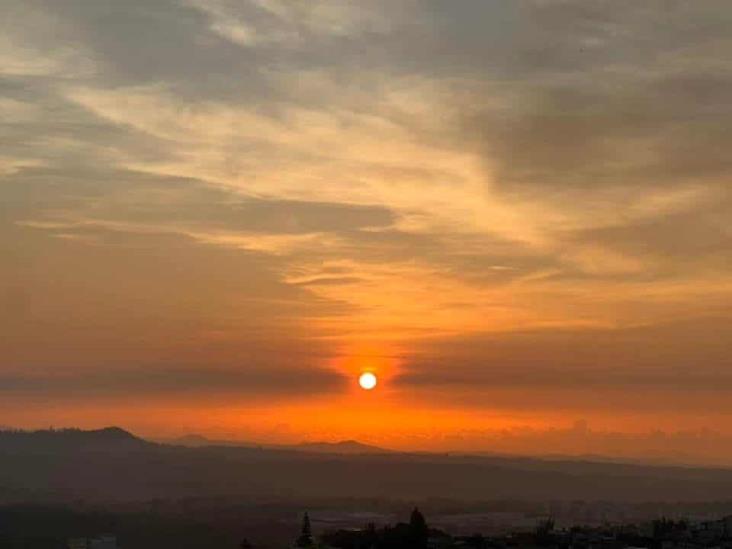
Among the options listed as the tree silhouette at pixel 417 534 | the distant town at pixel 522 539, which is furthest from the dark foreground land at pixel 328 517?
the tree silhouette at pixel 417 534

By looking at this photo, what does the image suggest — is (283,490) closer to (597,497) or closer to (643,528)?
(597,497)

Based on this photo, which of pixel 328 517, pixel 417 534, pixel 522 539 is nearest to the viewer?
pixel 417 534

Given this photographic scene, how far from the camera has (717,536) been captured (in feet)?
269

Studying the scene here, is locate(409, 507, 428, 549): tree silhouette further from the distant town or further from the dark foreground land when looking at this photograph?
the dark foreground land

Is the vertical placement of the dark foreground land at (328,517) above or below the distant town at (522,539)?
above

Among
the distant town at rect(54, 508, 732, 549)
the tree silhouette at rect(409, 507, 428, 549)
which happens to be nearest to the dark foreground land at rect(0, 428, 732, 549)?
the distant town at rect(54, 508, 732, 549)

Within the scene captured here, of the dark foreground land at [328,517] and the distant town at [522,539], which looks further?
the dark foreground land at [328,517]

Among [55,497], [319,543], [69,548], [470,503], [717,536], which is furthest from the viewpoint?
[470,503]

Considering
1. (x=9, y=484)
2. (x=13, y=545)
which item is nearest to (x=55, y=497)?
(x=9, y=484)

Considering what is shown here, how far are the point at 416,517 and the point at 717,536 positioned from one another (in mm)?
18703

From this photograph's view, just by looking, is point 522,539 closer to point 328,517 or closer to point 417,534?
point 417,534

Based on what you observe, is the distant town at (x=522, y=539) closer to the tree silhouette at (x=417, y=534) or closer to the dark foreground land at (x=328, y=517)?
the tree silhouette at (x=417, y=534)

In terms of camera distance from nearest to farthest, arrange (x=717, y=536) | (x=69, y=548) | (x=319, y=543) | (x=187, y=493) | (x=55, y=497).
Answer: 1. (x=319, y=543)
2. (x=717, y=536)
3. (x=69, y=548)
4. (x=55, y=497)
5. (x=187, y=493)

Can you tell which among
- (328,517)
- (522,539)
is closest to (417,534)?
(522,539)
